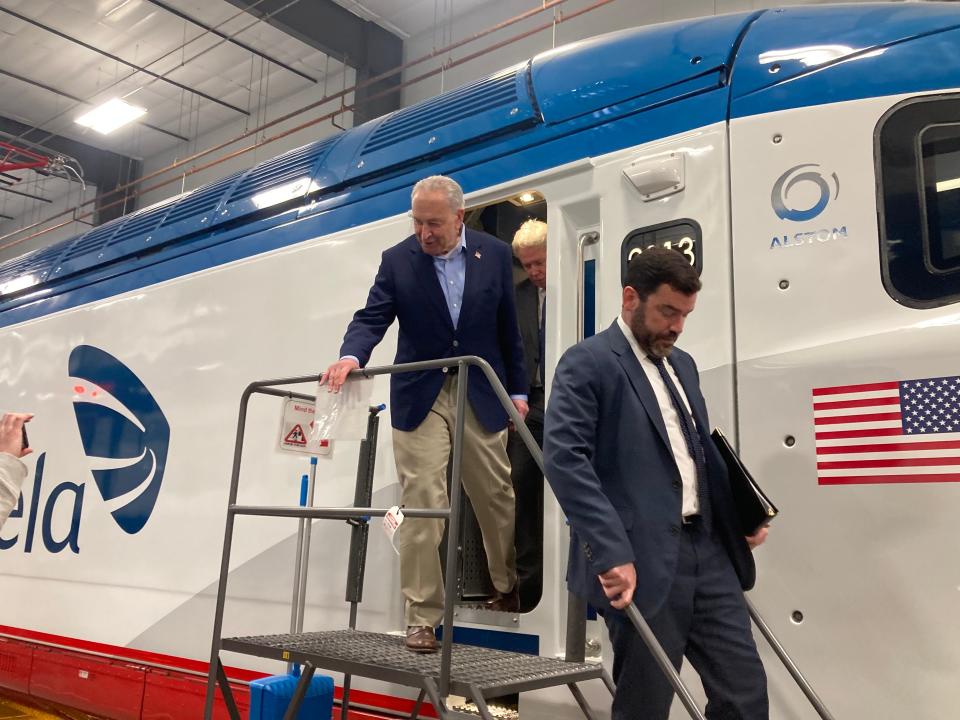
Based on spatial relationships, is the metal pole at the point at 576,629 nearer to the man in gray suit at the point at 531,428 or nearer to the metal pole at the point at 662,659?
the metal pole at the point at 662,659

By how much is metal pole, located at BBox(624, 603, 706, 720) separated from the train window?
1.08 m

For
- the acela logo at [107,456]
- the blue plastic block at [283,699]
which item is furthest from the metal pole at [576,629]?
the acela logo at [107,456]

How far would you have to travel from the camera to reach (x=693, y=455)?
2.15 meters

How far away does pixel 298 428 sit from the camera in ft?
9.87

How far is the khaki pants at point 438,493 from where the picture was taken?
8.68 ft

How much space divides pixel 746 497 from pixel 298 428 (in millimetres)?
1585

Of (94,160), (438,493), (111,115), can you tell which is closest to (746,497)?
(438,493)

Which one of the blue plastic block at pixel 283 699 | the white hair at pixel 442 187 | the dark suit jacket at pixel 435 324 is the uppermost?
the white hair at pixel 442 187

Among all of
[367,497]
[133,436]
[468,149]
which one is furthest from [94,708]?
[468,149]

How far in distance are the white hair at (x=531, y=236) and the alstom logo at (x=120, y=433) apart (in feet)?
6.57

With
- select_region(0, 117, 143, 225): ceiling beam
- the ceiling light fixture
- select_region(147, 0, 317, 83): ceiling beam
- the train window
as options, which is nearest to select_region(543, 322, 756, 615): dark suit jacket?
the train window

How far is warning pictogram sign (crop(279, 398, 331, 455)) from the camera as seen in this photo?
2.89 metres

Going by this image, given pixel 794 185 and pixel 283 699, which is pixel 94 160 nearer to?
pixel 283 699

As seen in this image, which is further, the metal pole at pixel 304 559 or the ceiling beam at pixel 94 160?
the ceiling beam at pixel 94 160
